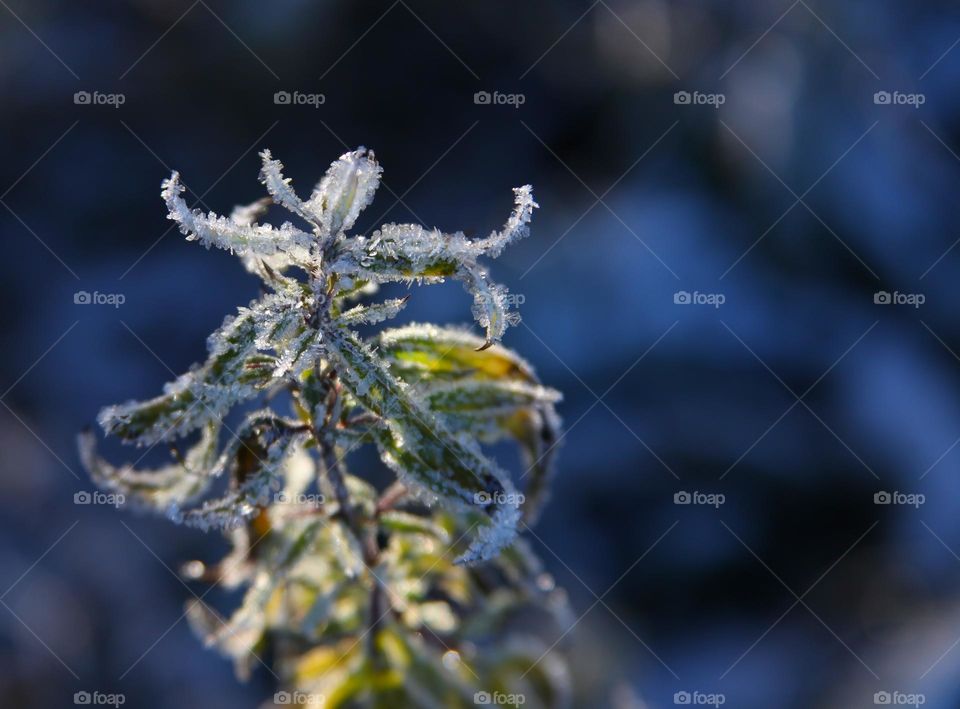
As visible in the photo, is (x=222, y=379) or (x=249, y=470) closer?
(x=222, y=379)

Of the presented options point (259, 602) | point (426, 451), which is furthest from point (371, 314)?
point (259, 602)

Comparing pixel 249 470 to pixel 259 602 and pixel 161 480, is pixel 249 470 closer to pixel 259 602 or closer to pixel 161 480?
pixel 161 480

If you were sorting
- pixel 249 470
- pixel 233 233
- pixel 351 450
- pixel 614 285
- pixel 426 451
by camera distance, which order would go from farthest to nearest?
1. pixel 614 285
2. pixel 351 450
3. pixel 249 470
4. pixel 426 451
5. pixel 233 233

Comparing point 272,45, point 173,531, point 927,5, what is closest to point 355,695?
point 173,531

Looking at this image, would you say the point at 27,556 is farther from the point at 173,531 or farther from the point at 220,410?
the point at 220,410

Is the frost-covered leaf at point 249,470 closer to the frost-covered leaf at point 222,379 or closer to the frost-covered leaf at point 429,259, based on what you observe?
the frost-covered leaf at point 222,379

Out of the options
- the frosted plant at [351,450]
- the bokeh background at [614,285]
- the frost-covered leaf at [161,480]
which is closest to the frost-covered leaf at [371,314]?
the frosted plant at [351,450]
